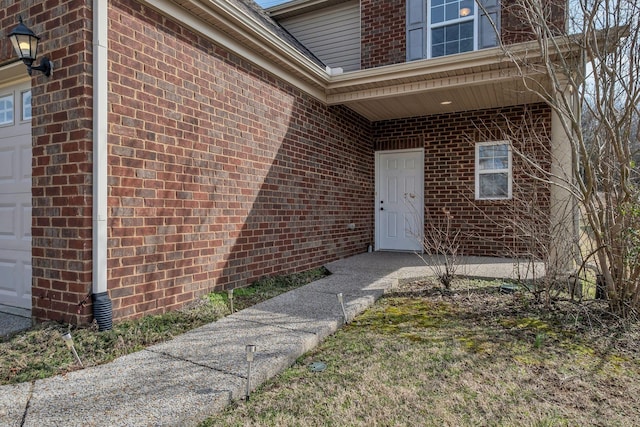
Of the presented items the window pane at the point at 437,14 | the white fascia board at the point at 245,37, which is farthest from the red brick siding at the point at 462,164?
the white fascia board at the point at 245,37

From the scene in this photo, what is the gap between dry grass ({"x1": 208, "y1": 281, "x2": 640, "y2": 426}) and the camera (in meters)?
2.24

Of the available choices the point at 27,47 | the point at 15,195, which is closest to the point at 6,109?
the point at 15,195

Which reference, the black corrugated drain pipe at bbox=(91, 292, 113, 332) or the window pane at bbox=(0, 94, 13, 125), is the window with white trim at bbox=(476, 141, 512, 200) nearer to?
the black corrugated drain pipe at bbox=(91, 292, 113, 332)

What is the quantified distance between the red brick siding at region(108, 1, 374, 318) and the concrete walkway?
2.58 feet

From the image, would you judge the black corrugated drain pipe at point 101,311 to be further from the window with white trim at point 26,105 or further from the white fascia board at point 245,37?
the white fascia board at point 245,37

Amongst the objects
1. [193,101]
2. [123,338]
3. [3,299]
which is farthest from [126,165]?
[3,299]

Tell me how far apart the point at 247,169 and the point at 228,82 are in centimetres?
108

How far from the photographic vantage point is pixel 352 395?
245 centimetres

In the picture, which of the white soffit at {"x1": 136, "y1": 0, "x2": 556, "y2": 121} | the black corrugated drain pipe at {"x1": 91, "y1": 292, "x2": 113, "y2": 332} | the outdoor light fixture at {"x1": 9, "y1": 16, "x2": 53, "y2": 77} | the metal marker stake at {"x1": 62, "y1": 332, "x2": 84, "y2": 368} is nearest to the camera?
the metal marker stake at {"x1": 62, "y1": 332, "x2": 84, "y2": 368}

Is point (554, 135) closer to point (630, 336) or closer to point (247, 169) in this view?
point (630, 336)

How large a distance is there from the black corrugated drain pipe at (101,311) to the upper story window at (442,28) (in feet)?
21.9

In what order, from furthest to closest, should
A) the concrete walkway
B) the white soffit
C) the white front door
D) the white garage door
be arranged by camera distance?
the white front door → the white soffit → the white garage door → the concrete walkway

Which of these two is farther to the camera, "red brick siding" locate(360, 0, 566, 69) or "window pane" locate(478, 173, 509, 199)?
"red brick siding" locate(360, 0, 566, 69)

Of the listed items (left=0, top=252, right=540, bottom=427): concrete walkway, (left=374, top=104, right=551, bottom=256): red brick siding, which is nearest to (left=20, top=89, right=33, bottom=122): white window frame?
(left=0, top=252, right=540, bottom=427): concrete walkway
